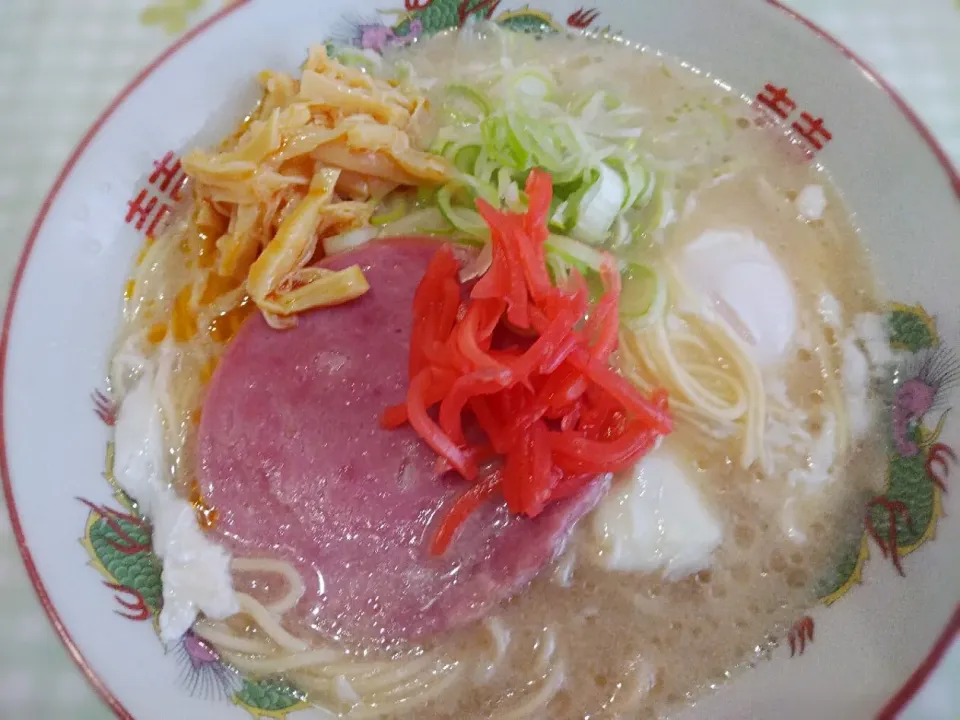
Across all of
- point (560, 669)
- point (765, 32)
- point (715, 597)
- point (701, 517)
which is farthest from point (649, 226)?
point (560, 669)

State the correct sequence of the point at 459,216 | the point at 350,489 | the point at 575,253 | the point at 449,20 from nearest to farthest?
the point at 350,489
the point at 575,253
the point at 459,216
the point at 449,20

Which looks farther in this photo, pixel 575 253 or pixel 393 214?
pixel 393 214

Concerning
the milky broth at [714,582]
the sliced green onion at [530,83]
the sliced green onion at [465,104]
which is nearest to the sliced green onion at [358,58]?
the sliced green onion at [465,104]

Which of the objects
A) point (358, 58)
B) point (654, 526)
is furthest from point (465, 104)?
point (654, 526)

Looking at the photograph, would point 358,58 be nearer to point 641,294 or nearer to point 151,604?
point 641,294

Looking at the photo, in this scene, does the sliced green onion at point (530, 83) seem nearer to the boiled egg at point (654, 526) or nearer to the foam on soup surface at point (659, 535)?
the foam on soup surface at point (659, 535)

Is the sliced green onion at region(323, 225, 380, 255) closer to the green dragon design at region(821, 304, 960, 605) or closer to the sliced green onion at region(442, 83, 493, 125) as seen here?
the sliced green onion at region(442, 83, 493, 125)
